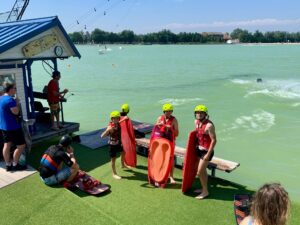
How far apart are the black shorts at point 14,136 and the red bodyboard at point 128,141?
2.34 meters

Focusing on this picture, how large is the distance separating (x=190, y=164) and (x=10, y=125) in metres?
4.14

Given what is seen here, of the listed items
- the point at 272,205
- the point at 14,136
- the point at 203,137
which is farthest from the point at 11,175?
the point at 272,205

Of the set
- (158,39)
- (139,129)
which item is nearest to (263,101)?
(139,129)

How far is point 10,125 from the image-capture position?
25.2 feet

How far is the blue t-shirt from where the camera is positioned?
7.54 m

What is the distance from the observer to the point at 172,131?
7383 mm

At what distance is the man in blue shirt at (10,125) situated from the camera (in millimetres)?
7551

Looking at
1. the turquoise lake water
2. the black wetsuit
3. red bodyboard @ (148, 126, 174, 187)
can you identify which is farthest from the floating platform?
the turquoise lake water

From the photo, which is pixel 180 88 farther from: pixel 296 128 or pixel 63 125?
pixel 63 125

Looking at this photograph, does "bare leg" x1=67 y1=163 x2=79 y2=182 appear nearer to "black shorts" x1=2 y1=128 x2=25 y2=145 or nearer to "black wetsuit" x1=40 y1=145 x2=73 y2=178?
"black wetsuit" x1=40 y1=145 x2=73 y2=178

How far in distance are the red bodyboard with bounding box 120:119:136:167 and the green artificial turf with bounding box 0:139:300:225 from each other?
61 cm

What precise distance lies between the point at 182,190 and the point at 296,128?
12213mm

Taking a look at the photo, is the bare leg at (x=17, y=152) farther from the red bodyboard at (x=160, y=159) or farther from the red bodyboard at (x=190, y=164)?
the red bodyboard at (x=190, y=164)

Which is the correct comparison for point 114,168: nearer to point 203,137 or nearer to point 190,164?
point 190,164
